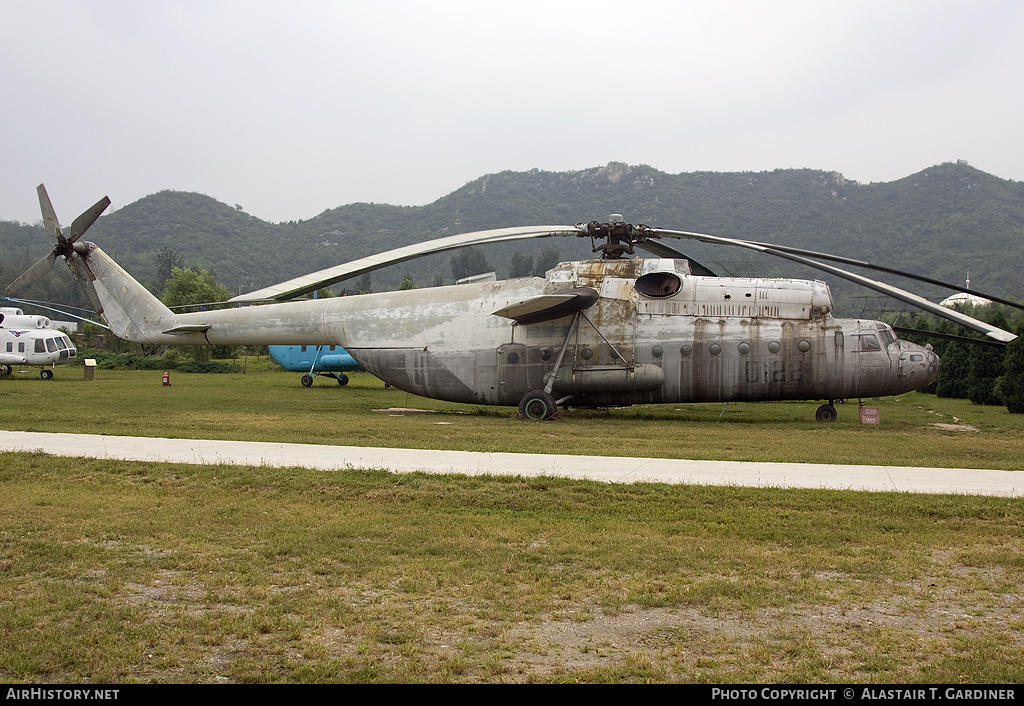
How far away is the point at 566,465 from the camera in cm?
1134

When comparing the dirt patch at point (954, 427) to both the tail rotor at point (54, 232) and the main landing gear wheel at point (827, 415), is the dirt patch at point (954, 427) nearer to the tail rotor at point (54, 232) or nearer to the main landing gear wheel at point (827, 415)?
the main landing gear wheel at point (827, 415)

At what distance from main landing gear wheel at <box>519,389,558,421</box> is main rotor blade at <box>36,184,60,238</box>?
49.0 ft

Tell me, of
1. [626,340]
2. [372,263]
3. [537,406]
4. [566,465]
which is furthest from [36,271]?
[566,465]

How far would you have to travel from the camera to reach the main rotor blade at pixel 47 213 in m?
22.6

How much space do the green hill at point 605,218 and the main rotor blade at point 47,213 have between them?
257 ft

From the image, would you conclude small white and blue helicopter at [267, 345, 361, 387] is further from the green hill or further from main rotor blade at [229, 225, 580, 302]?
the green hill

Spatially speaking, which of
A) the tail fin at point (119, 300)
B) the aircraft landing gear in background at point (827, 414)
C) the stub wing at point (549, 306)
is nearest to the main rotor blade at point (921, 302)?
the stub wing at point (549, 306)

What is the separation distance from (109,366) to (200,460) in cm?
4421

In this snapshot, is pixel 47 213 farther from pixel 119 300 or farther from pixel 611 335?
pixel 611 335

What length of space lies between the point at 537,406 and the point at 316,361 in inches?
822

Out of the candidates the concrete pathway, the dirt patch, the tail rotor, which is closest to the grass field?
the concrete pathway

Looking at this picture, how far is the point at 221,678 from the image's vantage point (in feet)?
14.4

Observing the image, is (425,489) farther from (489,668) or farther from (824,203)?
(824,203)

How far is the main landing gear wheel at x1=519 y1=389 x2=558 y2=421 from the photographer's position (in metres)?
19.0
